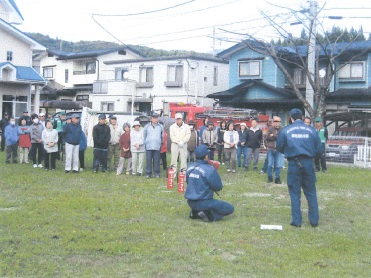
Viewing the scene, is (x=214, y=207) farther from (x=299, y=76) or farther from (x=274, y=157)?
(x=299, y=76)

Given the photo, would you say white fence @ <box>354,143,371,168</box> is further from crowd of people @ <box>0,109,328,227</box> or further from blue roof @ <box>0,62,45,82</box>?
blue roof @ <box>0,62,45,82</box>

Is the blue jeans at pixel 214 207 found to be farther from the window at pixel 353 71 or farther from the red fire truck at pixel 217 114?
the window at pixel 353 71

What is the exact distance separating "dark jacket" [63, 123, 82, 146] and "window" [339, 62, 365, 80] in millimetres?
21466

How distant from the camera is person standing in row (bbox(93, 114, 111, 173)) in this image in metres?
18.3

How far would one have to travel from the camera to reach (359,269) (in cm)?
749

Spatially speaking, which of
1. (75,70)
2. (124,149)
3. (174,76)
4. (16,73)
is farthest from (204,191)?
(75,70)

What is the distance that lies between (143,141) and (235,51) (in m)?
22.7

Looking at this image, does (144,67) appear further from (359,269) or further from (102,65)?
(359,269)

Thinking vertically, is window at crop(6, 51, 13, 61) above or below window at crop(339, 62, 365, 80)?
above

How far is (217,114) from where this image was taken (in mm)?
27969

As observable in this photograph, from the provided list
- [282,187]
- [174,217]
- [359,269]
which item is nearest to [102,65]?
[282,187]

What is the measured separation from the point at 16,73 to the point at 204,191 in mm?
29682

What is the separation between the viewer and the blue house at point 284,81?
34.1m

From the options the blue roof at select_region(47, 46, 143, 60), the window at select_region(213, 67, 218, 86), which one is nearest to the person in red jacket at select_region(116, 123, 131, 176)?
the window at select_region(213, 67, 218, 86)
